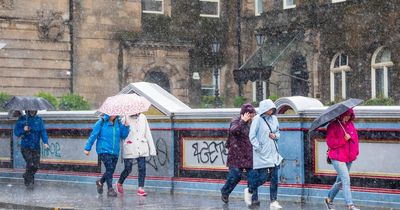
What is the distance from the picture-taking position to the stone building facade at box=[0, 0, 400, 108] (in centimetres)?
4078

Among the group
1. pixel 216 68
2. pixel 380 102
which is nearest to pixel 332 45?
pixel 216 68

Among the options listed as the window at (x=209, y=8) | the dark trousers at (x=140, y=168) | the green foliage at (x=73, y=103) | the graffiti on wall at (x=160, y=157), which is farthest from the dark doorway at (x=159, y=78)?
the dark trousers at (x=140, y=168)

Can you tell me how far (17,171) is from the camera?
24.9 metres

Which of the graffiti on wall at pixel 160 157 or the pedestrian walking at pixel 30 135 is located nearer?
the graffiti on wall at pixel 160 157

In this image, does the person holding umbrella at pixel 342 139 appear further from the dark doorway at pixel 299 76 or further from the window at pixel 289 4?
the window at pixel 289 4

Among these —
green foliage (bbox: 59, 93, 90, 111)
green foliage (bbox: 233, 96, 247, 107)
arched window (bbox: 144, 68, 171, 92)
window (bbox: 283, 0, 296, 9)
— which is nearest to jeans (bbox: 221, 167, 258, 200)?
green foliage (bbox: 59, 93, 90, 111)

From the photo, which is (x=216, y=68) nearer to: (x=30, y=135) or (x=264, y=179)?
(x=30, y=135)

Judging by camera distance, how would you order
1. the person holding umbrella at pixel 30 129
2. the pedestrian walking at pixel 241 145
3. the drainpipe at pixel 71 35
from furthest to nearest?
the drainpipe at pixel 71 35 < the person holding umbrella at pixel 30 129 < the pedestrian walking at pixel 241 145

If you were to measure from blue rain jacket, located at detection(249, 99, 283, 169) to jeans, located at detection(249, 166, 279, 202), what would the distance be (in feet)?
0.39

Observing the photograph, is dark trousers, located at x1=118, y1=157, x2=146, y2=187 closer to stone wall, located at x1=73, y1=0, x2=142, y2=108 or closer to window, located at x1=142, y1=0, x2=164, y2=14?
stone wall, located at x1=73, y1=0, x2=142, y2=108

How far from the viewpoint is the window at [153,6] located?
45.8m

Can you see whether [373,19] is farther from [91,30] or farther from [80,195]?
[80,195]

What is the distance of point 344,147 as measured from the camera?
16094mm

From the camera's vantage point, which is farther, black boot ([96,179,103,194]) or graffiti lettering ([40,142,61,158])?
graffiti lettering ([40,142,61,158])
